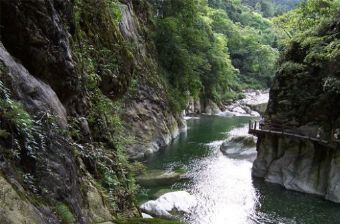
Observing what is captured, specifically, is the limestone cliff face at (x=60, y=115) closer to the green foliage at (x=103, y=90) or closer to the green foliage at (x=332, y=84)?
the green foliage at (x=103, y=90)

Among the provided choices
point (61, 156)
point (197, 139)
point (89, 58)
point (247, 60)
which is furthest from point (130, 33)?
point (247, 60)

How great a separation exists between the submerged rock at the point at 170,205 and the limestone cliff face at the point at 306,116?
24.7 feet

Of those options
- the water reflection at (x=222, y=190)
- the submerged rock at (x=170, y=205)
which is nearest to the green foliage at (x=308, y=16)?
the water reflection at (x=222, y=190)

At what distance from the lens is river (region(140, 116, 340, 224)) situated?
19.5 meters

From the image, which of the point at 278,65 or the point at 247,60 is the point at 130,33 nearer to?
the point at 278,65

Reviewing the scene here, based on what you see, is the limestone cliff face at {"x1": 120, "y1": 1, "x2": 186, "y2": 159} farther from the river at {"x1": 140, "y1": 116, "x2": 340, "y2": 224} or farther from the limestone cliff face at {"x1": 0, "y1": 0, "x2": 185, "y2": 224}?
the limestone cliff face at {"x1": 0, "y1": 0, "x2": 185, "y2": 224}

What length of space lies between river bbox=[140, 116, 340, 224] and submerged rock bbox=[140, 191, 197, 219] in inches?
18.1

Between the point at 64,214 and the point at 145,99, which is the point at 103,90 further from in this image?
the point at 145,99

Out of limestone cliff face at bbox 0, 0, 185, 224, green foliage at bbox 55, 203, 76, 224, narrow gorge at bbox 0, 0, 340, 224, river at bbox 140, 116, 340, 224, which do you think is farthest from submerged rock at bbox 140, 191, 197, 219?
green foliage at bbox 55, 203, 76, 224

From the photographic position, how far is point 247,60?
301ft

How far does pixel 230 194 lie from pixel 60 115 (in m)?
16.9

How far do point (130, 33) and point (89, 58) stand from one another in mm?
23800

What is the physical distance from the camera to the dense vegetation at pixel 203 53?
42875mm

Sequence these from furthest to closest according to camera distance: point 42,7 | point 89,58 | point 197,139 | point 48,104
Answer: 1. point 197,139
2. point 89,58
3. point 42,7
4. point 48,104
